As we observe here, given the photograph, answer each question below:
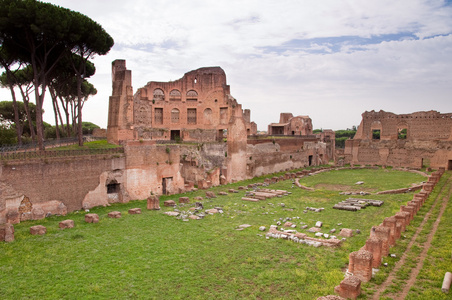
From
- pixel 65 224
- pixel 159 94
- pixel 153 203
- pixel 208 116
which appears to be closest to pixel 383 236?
pixel 153 203

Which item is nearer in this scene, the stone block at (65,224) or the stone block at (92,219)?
the stone block at (65,224)

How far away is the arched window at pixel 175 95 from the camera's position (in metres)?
33.5

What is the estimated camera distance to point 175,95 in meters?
33.8

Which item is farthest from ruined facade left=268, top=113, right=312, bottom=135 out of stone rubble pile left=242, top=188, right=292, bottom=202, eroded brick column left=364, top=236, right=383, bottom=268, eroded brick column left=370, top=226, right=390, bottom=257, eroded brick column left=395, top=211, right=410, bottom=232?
eroded brick column left=364, top=236, right=383, bottom=268

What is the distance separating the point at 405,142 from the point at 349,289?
3332 centimetres

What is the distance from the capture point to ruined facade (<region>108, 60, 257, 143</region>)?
3144cm

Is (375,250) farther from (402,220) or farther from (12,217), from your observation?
(12,217)

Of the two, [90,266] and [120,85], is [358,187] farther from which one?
[120,85]

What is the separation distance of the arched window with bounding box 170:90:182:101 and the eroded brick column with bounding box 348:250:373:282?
28.0 metres

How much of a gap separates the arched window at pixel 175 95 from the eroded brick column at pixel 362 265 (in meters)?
28.0

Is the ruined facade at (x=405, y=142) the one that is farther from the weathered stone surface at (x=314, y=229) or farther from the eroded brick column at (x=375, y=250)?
the eroded brick column at (x=375, y=250)

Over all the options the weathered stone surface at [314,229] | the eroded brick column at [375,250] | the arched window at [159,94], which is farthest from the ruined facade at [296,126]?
the eroded brick column at [375,250]

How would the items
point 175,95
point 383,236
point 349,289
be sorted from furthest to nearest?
point 175,95 → point 383,236 → point 349,289

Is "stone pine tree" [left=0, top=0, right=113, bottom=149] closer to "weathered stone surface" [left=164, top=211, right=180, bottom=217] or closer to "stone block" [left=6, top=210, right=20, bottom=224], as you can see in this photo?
"stone block" [left=6, top=210, right=20, bottom=224]
